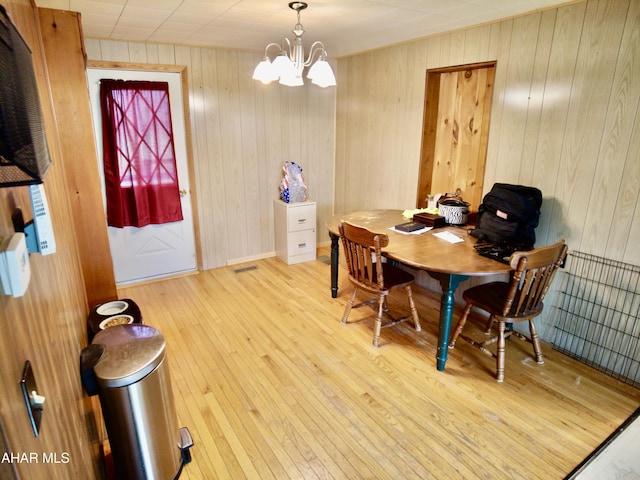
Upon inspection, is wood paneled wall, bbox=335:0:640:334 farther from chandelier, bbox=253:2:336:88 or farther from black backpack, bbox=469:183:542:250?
chandelier, bbox=253:2:336:88

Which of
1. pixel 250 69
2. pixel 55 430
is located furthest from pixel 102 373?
Result: pixel 250 69

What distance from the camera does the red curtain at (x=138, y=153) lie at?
3613 mm

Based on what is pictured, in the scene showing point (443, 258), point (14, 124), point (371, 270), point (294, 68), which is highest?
point (294, 68)

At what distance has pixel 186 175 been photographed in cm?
415

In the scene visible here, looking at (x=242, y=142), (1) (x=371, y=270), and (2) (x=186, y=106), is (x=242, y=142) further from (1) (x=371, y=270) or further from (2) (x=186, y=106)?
(1) (x=371, y=270)

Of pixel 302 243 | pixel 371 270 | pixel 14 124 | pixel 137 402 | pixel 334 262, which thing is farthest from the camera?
pixel 302 243

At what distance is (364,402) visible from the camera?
2338 mm

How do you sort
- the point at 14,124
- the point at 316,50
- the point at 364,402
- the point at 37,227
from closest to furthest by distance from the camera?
the point at 14,124 → the point at 37,227 → the point at 364,402 → the point at 316,50

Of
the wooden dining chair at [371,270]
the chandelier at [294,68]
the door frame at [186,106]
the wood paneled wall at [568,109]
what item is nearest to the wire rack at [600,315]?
the wood paneled wall at [568,109]

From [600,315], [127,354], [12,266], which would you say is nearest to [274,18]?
[127,354]

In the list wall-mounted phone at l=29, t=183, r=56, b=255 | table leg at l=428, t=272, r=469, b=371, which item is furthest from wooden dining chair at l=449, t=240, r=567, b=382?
wall-mounted phone at l=29, t=183, r=56, b=255

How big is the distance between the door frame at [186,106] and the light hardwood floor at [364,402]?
112 centimetres

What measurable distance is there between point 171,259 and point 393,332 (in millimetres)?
2549

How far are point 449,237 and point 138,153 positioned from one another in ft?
9.73
